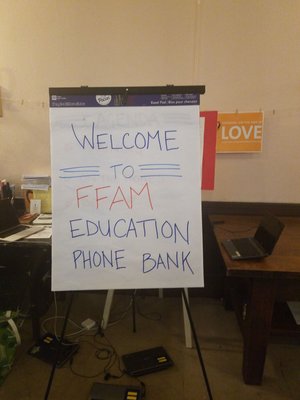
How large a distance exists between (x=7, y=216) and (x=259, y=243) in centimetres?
158

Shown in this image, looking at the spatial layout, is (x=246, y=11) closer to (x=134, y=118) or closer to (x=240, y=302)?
(x=134, y=118)

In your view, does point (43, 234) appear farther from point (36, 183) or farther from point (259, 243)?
point (259, 243)

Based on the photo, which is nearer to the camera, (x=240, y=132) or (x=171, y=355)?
(x=171, y=355)

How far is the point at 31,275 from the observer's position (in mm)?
1685

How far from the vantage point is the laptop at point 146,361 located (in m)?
1.52

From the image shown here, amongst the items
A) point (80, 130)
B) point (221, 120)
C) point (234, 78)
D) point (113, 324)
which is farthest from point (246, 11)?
point (113, 324)

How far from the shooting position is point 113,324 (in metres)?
1.93

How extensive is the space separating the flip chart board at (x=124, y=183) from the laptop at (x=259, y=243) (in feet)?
1.27

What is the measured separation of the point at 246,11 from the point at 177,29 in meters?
0.47

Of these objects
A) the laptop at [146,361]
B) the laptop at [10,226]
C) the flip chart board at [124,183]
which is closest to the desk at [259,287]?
the flip chart board at [124,183]

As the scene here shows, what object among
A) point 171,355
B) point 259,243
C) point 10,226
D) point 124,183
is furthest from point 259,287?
point 10,226

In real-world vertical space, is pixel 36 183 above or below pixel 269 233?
above

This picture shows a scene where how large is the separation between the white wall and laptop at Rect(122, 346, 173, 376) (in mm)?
1140

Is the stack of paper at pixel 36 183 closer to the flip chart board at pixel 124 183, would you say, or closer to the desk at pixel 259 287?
the flip chart board at pixel 124 183
